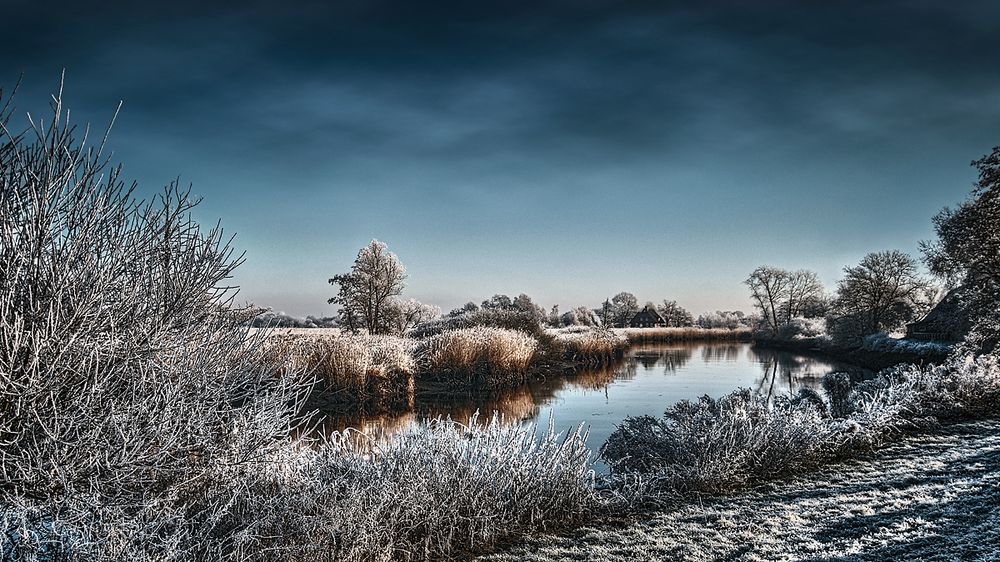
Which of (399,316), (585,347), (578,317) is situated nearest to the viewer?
(585,347)

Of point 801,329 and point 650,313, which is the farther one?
point 650,313

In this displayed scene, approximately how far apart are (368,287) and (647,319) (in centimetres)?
4477

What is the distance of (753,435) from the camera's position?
595cm

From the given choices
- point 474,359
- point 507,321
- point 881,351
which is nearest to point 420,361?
point 474,359

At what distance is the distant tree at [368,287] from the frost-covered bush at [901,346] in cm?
1939

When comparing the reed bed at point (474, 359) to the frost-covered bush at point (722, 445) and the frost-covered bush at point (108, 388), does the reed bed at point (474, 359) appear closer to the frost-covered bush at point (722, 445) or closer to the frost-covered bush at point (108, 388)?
the frost-covered bush at point (722, 445)

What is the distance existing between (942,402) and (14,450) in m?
10.1

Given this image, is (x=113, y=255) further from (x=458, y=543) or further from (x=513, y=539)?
(x=513, y=539)

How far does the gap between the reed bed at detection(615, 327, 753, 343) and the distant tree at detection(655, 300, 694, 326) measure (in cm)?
1466

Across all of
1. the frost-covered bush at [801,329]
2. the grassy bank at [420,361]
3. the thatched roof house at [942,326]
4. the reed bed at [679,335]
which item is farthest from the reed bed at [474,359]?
the frost-covered bush at [801,329]

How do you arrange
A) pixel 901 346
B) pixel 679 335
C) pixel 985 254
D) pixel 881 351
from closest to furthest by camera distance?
pixel 985 254
pixel 901 346
pixel 881 351
pixel 679 335

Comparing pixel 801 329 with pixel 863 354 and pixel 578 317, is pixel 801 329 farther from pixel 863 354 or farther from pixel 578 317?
pixel 578 317

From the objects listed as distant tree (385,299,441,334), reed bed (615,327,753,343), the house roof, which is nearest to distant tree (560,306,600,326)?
reed bed (615,327,753,343)

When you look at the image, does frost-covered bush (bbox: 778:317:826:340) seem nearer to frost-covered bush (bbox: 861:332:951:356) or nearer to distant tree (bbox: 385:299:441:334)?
frost-covered bush (bbox: 861:332:951:356)
